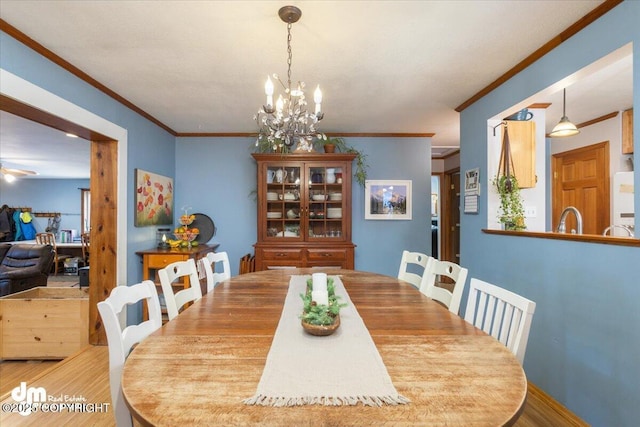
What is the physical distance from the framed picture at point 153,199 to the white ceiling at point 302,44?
2.68ft

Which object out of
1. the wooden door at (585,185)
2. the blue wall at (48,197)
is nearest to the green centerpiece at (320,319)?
the wooden door at (585,185)

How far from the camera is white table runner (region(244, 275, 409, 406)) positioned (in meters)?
0.73

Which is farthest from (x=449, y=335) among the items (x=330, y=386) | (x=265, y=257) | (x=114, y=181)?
(x=114, y=181)

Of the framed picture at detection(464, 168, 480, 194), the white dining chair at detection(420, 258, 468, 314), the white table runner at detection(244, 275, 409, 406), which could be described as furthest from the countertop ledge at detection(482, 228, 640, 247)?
the white table runner at detection(244, 275, 409, 406)

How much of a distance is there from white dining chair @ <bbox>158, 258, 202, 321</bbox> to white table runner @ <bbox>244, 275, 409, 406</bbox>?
67 cm

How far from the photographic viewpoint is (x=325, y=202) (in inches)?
148

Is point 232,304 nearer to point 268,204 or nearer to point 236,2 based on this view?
point 236,2

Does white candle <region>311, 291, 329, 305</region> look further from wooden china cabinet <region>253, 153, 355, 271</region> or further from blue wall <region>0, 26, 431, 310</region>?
blue wall <region>0, 26, 431, 310</region>

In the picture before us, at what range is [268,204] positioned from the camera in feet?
12.3

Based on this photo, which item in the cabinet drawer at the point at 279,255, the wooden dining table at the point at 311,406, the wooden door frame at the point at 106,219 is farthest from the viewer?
the cabinet drawer at the point at 279,255

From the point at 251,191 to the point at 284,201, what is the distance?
57 cm

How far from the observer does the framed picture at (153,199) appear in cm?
316

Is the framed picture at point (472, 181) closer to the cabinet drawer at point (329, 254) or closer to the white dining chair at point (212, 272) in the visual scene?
the cabinet drawer at point (329, 254)

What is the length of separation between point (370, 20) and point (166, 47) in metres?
1.32
